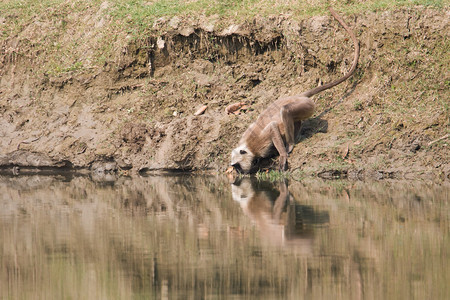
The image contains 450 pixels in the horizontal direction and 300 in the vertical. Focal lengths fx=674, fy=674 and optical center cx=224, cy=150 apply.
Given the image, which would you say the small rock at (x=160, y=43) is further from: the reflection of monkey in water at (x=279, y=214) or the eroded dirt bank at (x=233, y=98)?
the reflection of monkey in water at (x=279, y=214)

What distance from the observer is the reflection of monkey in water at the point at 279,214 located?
6413 millimetres

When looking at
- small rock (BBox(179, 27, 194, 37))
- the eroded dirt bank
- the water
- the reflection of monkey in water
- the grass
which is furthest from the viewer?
small rock (BBox(179, 27, 194, 37))

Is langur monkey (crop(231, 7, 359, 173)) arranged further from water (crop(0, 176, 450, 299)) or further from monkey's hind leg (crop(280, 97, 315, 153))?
water (crop(0, 176, 450, 299))

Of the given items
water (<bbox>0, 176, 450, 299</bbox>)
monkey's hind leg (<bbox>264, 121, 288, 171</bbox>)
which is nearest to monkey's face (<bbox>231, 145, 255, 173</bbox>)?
monkey's hind leg (<bbox>264, 121, 288, 171</bbox>)

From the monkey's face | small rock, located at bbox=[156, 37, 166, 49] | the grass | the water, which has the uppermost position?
the grass

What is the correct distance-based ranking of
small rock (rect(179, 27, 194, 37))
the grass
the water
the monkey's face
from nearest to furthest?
the water
the monkey's face
the grass
small rock (rect(179, 27, 194, 37))

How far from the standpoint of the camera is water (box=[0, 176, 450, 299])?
4855 mm

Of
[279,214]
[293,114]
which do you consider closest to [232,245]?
[279,214]

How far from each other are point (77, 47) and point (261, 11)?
501 cm

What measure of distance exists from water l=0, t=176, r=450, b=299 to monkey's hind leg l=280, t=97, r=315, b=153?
2608mm

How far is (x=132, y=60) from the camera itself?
16.0 meters

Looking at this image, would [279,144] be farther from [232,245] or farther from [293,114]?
[232,245]

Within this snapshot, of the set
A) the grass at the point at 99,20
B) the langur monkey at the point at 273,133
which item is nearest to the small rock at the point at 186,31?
the grass at the point at 99,20

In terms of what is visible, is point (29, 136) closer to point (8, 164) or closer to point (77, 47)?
point (8, 164)
